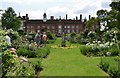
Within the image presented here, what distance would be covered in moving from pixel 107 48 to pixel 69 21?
77.4 meters

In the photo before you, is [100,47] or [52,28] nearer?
[100,47]

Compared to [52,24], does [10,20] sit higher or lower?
higher

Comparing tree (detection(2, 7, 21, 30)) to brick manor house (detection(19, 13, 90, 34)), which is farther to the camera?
brick manor house (detection(19, 13, 90, 34))

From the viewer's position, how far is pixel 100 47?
20594 mm

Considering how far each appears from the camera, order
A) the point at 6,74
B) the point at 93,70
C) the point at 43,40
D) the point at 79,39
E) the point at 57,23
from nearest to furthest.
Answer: the point at 6,74
the point at 93,70
the point at 43,40
the point at 79,39
the point at 57,23

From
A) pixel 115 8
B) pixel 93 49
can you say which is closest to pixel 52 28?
pixel 115 8

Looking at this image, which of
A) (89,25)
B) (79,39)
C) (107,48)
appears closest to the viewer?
(107,48)

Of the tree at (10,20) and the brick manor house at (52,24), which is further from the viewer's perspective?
the brick manor house at (52,24)

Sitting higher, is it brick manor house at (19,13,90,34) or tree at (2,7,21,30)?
tree at (2,7,21,30)

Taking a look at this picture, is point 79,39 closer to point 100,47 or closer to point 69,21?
point 100,47

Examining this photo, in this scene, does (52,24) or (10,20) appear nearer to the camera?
(10,20)

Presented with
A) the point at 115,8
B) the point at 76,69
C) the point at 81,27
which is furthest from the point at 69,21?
the point at 76,69

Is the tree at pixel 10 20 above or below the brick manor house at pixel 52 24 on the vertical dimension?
above

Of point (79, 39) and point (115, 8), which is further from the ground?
point (115, 8)
